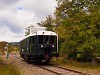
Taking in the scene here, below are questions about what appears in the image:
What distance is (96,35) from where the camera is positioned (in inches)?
1065

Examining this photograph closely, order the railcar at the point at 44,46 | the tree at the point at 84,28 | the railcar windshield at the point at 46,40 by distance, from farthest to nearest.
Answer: the railcar windshield at the point at 46,40 < the railcar at the point at 44,46 < the tree at the point at 84,28

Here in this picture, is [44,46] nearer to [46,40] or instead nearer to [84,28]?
[46,40]

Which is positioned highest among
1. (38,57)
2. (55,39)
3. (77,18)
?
(77,18)

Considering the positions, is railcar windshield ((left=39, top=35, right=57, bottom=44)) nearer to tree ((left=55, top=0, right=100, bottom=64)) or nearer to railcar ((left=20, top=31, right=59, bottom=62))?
railcar ((left=20, top=31, right=59, bottom=62))

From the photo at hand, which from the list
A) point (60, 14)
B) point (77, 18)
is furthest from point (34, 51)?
point (60, 14)

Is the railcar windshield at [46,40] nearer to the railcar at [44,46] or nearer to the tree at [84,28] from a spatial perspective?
the railcar at [44,46]

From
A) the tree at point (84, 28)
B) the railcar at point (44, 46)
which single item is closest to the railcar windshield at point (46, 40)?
the railcar at point (44, 46)

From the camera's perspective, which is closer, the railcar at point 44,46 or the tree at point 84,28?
the tree at point 84,28

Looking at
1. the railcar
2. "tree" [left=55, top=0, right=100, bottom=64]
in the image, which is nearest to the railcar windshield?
the railcar

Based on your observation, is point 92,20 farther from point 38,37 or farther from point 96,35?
point 38,37

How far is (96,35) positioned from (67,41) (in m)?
2.95

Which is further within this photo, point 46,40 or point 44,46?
point 46,40

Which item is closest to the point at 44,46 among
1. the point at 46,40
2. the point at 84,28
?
the point at 46,40

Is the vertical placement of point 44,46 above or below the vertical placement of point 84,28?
below
